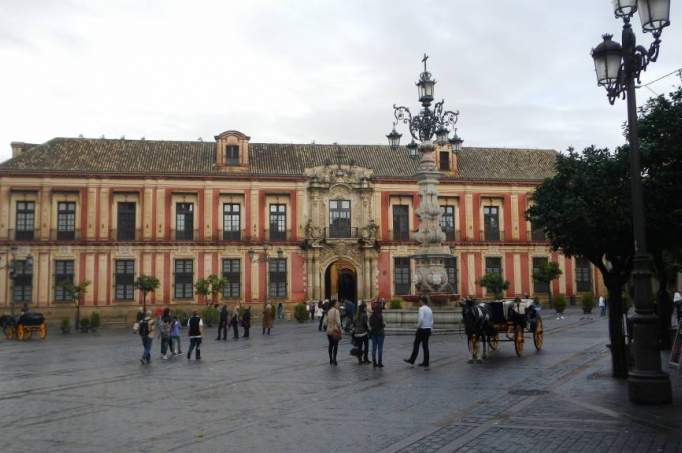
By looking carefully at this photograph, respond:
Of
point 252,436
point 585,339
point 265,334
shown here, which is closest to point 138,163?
point 265,334

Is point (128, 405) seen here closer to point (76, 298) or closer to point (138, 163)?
point (76, 298)

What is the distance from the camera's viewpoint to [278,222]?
4525 cm

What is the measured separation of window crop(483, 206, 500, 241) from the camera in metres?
47.4

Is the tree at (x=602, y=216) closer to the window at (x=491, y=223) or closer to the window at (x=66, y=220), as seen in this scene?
the window at (x=491, y=223)

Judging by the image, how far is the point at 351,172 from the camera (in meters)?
45.9

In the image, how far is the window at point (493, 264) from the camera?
4709 centimetres

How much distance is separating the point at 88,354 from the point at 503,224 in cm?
3311

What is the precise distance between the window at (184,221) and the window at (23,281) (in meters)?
8.94

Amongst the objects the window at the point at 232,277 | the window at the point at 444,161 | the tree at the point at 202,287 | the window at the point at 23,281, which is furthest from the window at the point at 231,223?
the window at the point at 444,161

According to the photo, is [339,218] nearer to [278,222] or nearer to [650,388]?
[278,222]

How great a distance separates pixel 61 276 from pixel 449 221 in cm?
2531

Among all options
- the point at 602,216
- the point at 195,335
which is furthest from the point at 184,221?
the point at 602,216

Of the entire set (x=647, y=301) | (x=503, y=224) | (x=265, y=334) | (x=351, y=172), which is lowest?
(x=265, y=334)

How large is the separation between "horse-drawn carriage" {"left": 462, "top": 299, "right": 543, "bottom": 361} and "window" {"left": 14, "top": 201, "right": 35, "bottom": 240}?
109 ft
